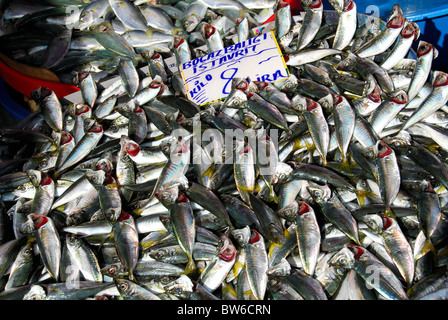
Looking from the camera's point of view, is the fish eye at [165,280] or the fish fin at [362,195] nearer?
the fish eye at [165,280]

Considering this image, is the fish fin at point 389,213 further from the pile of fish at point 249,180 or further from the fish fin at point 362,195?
the fish fin at point 362,195

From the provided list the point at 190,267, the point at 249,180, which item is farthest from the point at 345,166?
the point at 190,267

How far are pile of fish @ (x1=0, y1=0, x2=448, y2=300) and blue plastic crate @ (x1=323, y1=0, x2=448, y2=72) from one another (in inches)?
26.9

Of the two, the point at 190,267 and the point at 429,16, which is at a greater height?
the point at 429,16

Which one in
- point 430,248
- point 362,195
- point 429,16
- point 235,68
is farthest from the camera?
point 429,16

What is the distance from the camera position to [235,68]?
2.76 meters

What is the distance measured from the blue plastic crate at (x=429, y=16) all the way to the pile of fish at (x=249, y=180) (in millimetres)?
683

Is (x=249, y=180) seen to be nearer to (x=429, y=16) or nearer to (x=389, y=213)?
(x=389, y=213)

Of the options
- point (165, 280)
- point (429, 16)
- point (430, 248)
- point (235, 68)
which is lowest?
point (165, 280)

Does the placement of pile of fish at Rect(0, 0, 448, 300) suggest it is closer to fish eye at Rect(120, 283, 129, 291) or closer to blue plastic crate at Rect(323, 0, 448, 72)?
fish eye at Rect(120, 283, 129, 291)

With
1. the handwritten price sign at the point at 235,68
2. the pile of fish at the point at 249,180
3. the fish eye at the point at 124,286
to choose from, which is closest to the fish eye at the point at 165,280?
the pile of fish at the point at 249,180

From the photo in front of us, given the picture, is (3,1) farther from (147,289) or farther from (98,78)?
(147,289)

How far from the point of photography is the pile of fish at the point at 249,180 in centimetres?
191

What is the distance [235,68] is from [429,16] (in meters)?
1.90
